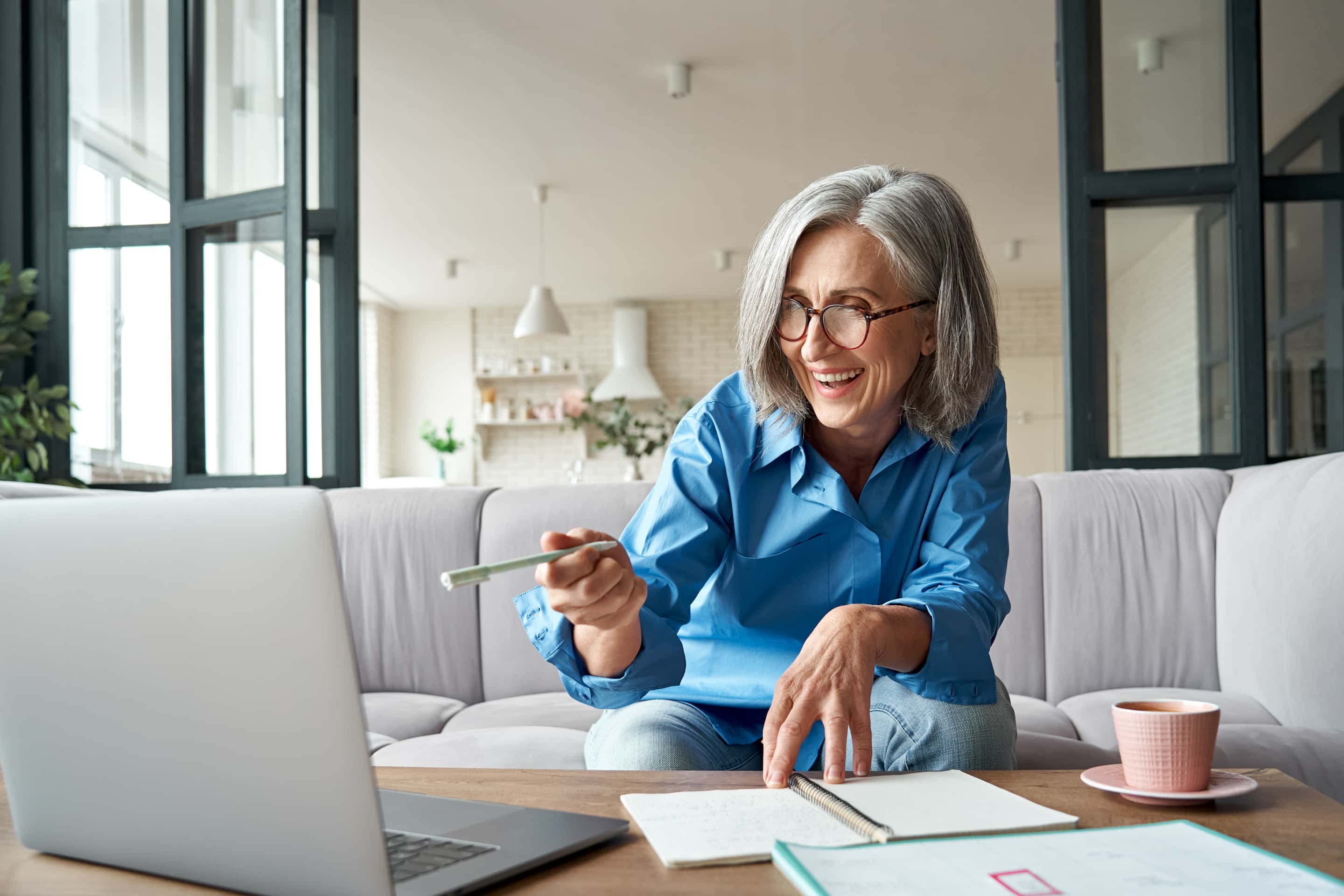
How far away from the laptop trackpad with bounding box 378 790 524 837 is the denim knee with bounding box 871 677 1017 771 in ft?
1.61

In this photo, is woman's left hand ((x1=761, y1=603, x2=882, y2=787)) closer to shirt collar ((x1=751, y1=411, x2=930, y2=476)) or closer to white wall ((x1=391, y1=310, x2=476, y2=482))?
shirt collar ((x1=751, y1=411, x2=930, y2=476))

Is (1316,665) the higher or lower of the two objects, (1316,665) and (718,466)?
the lower

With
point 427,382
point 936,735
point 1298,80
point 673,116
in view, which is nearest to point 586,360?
point 427,382

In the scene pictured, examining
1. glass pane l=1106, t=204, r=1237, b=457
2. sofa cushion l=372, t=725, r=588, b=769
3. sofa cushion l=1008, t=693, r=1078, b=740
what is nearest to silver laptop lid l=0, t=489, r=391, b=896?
sofa cushion l=372, t=725, r=588, b=769

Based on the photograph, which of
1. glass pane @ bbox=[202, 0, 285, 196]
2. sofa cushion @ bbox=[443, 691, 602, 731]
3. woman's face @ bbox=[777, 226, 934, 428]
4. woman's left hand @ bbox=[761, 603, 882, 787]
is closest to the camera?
Result: woman's left hand @ bbox=[761, 603, 882, 787]

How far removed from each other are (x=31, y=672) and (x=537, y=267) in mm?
8138

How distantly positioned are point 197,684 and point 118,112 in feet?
11.7

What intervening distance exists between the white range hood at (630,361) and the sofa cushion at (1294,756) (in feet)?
26.6

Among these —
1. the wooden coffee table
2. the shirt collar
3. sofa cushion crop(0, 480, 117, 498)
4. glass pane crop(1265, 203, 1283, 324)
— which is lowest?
the wooden coffee table

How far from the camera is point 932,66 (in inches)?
192

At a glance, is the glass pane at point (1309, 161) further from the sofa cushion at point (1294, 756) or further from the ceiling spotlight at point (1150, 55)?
the sofa cushion at point (1294, 756)

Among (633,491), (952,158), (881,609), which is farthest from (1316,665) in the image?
(952,158)

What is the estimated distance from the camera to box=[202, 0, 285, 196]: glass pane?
10.7ft

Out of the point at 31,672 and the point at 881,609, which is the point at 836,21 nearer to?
the point at 881,609
